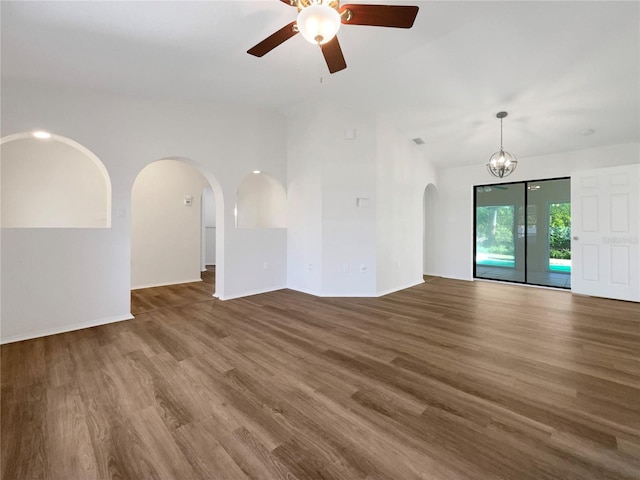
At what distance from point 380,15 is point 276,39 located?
2.66 feet

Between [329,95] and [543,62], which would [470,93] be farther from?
[329,95]

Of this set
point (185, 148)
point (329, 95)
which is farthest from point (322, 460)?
point (329, 95)

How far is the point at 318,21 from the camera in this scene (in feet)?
5.36

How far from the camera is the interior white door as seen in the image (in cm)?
438

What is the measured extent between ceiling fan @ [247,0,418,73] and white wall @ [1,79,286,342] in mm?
2228

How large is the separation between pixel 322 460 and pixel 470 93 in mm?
4619

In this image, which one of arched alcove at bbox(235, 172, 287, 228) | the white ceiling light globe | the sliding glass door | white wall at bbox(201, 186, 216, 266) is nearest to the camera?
the white ceiling light globe

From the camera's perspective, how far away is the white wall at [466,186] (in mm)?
5008

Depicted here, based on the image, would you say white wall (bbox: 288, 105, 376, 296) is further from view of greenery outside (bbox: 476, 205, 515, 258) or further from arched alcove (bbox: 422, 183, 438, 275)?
view of greenery outside (bbox: 476, 205, 515, 258)

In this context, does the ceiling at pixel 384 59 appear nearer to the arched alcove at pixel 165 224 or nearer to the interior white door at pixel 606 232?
the interior white door at pixel 606 232

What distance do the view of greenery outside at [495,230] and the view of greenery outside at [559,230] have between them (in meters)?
0.74

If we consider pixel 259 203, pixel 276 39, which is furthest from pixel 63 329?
pixel 259 203

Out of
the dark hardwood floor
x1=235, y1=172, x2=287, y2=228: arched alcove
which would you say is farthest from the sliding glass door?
x1=235, y1=172, x2=287, y2=228: arched alcove

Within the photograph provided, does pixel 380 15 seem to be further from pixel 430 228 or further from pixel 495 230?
pixel 495 230
